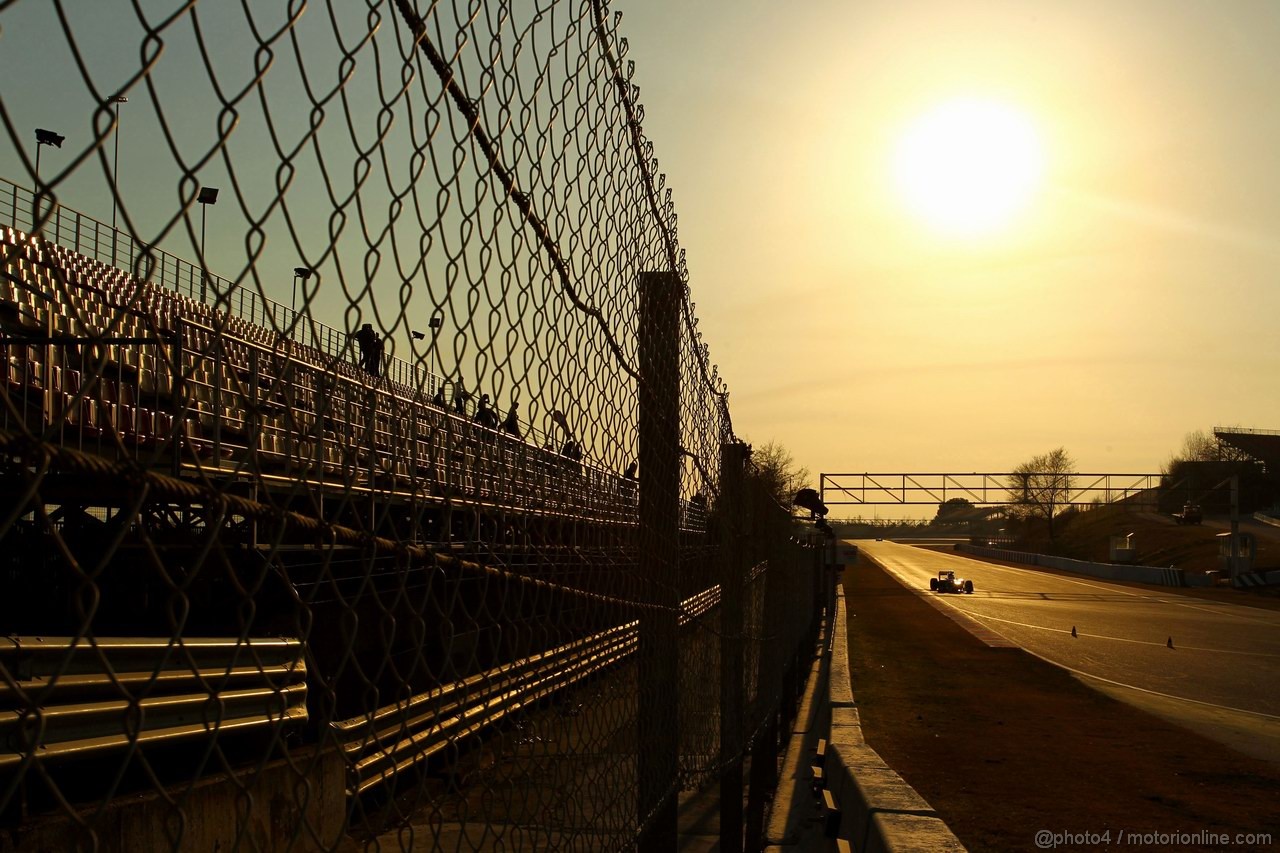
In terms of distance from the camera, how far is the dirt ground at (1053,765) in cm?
757

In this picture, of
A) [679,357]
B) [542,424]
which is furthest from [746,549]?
[542,424]

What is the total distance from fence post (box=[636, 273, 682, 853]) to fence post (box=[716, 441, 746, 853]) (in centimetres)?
169

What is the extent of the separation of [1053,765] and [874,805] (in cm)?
441

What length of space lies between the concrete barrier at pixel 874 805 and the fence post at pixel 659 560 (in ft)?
5.40

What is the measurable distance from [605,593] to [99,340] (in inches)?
102

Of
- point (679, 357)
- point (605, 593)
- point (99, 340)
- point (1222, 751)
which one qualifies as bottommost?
point (1222, 751)

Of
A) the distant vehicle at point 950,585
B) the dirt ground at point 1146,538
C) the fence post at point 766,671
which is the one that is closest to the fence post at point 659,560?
the fence post at point 766,671

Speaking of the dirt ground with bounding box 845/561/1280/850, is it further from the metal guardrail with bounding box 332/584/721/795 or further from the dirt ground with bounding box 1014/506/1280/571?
the dirt ground with bounding box 1014/506/1280/571

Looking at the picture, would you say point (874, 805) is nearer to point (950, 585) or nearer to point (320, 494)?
point (320, 494)

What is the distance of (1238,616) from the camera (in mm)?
39000

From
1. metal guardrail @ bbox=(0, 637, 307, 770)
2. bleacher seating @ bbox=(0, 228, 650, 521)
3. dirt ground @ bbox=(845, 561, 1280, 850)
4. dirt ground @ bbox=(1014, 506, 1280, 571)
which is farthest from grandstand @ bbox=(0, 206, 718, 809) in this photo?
dirt ground @ bbox=(1014, 506, 1280, 571)

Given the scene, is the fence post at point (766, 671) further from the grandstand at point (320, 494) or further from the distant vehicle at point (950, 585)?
the distant vehicle at point (950, 585)

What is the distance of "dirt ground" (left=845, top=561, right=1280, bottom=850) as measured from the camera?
7.57m

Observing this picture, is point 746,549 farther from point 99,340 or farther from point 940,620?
point 940,620
